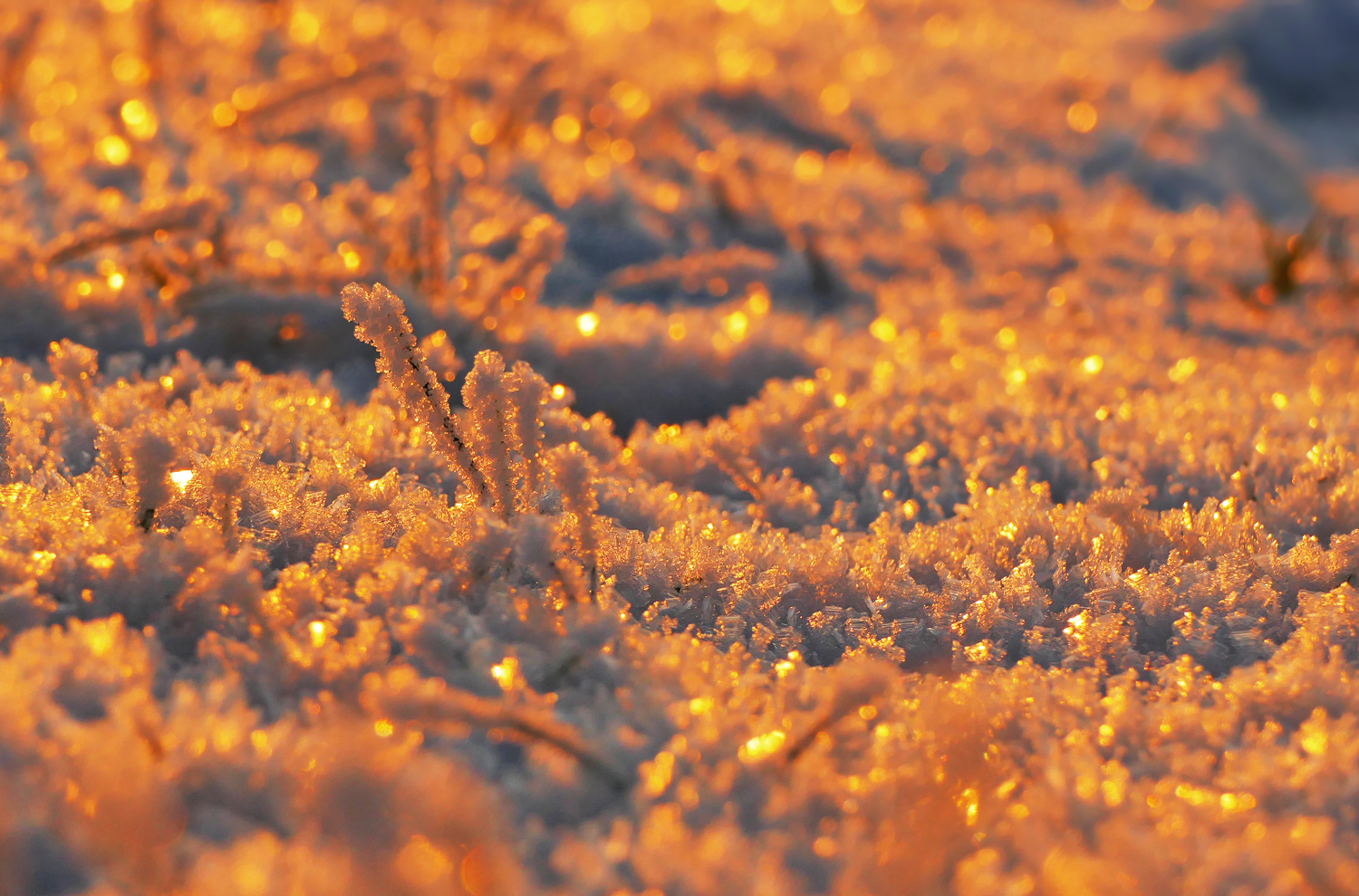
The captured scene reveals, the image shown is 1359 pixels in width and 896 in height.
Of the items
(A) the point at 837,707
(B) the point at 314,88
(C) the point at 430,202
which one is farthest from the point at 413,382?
(B) the point at 314,88

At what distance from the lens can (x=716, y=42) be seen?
632 centimetres

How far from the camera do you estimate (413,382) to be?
59.2 inches

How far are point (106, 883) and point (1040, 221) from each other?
4206 millimetres

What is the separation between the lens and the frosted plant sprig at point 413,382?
4.84ft

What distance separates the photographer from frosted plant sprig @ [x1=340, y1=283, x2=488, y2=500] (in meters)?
1.48

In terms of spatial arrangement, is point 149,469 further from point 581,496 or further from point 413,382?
point 581,496

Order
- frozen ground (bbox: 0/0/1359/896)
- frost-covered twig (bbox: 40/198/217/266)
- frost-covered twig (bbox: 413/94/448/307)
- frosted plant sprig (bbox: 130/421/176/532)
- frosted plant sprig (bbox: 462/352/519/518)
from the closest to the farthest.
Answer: frozen ground (bbox: 0/0/1359/896) → frosted plant sprig (bbox: 130/421/176/532) → frosted plant sprig (bbox: 462/352/519/518) → frost-covered twig (bbox: 40/198/217/266) → frost-covered twig (bbox: 413/94/448/307)

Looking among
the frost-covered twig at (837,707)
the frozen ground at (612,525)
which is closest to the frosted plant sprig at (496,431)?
the frozen ground at (612,525)

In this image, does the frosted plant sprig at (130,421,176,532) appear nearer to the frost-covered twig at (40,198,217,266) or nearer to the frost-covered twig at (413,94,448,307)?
the frost-covered twig at (40,198,217,266)

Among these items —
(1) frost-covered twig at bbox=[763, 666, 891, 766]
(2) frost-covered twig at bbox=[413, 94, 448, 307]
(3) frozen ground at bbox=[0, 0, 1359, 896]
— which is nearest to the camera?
(3) frozen ground at bbox=[0, 0, 1359, 896]

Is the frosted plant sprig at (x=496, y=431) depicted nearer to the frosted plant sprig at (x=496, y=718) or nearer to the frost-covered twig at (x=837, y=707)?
the frosted plant sprig at (x=496, y=718)

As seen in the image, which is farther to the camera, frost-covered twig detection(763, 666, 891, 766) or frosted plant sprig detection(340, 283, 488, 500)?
frosted plant sprig detection(340, 283, 488, 500)

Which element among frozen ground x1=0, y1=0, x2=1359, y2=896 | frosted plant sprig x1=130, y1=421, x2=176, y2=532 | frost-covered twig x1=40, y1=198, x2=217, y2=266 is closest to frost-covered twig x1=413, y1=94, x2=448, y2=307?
frozen ground x1=0, y1=0, x2=1359, y2=896

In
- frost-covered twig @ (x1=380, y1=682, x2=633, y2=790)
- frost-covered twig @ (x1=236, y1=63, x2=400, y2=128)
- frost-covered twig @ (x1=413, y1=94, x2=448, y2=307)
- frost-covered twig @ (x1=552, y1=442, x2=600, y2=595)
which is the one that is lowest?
frost-covered twig @ (x1=380, y1=682, x2=633, y2=790)
